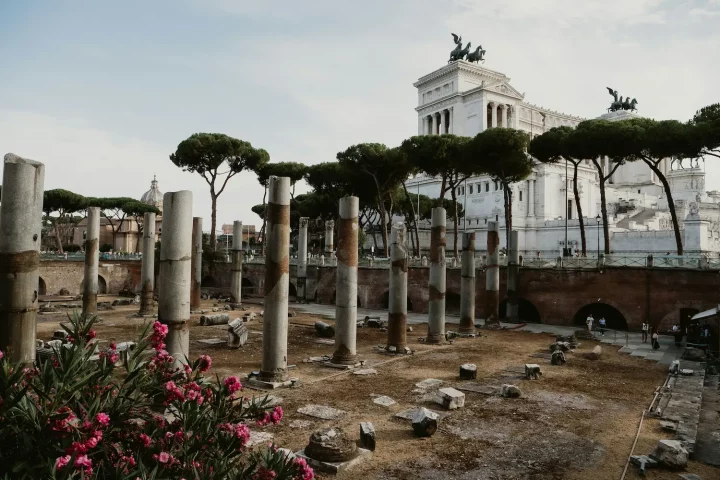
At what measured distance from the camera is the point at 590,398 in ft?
38.9

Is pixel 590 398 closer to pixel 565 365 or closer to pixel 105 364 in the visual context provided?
pixel 565 365

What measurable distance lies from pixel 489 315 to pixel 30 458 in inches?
871

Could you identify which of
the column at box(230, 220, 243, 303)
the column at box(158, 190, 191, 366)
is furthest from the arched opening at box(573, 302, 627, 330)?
the column at box(158, 190, 191, 366)

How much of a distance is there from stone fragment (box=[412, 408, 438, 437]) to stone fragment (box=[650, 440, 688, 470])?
3347 mm

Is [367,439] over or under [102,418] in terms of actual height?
under

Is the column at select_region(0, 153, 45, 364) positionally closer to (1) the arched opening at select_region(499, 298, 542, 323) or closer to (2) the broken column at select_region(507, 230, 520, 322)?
(2) the broken column at select_region(507, 230, 520, 322)

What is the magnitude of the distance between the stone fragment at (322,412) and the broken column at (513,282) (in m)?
17.9

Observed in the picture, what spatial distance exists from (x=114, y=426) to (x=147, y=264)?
20.8m

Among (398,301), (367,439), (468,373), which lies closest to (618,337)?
(398,301)

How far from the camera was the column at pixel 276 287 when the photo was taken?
1162cm

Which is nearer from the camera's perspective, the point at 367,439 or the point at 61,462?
the point at 61,462

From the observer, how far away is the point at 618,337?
22406 mm

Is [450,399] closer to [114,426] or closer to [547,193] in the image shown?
[114,426]

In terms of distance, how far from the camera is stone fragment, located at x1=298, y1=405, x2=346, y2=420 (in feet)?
32.2
